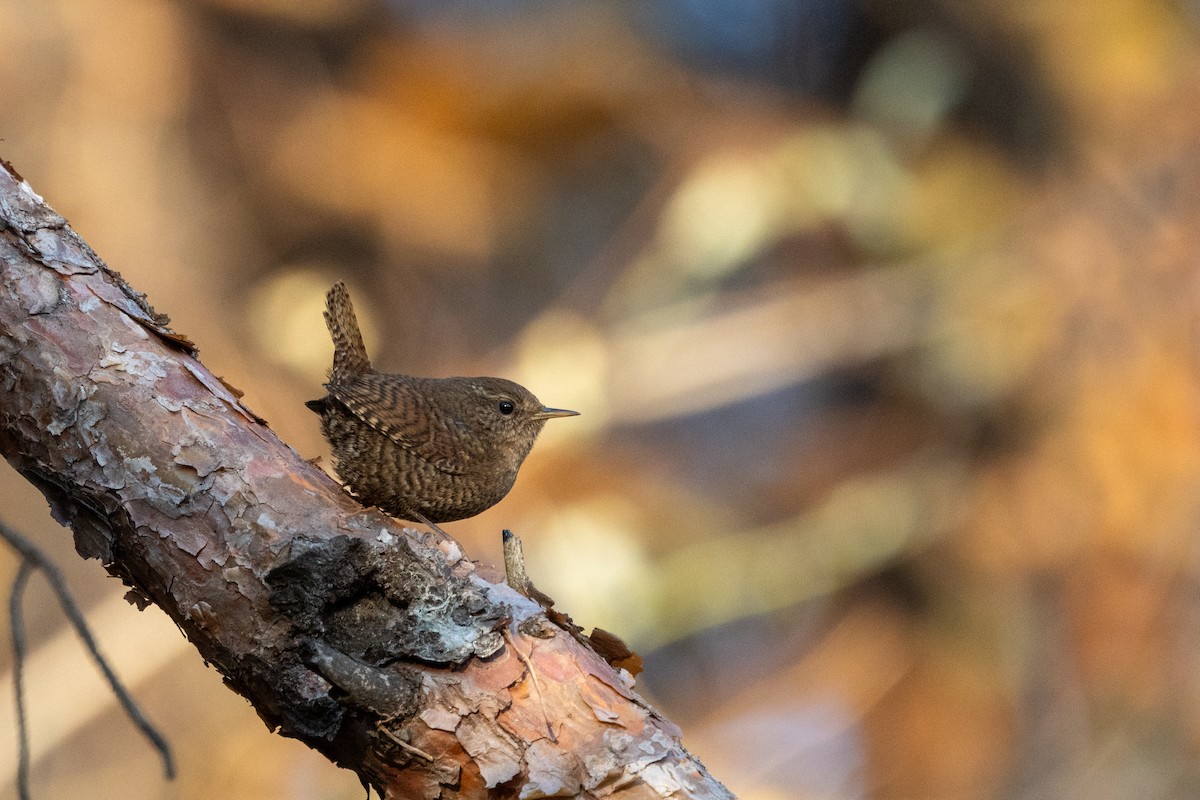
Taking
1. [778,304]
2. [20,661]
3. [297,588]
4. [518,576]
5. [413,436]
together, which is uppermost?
[778,304]

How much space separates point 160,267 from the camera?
5422mm

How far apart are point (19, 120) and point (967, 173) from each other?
512 centimetres

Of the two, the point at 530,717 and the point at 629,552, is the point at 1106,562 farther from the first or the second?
the point at 530,717

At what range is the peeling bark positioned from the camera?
5.69 feet

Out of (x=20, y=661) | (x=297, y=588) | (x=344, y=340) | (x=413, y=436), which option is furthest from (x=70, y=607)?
(x=344, y=340)

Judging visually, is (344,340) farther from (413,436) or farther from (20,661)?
(20,661)

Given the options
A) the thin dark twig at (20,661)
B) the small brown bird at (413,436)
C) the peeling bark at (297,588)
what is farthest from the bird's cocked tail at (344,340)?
the thin dark twig at (20,661)

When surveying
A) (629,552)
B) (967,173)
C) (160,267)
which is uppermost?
(967,173)

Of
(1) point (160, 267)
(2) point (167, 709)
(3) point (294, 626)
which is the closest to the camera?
(3) point (294, 626)

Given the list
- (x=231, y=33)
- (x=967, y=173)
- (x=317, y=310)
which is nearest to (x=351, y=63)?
(x=231, y=33)

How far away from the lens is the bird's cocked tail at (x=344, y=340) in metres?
2.89

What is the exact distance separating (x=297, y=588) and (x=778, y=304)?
15.6ft

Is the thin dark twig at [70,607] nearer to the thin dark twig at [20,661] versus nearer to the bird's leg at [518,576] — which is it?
the thin dark twig at [20,661]

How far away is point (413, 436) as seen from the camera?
8.70ft
